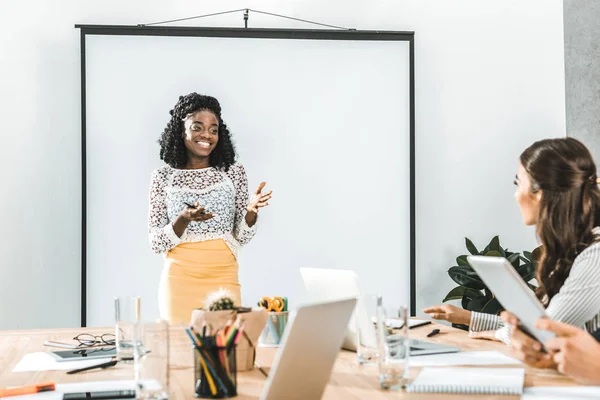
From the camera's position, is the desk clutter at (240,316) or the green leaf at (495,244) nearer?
the desk clutter at (240,316)

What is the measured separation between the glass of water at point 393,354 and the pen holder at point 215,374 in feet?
1.02

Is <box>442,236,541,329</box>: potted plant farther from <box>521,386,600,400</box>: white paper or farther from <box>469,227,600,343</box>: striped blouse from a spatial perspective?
<box>521,386,600,400</box>: white paper

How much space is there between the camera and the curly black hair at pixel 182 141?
3.27 meters

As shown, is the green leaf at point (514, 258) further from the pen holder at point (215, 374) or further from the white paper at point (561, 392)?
the pen holder at point (215, 374)

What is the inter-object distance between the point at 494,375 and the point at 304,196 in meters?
2.30

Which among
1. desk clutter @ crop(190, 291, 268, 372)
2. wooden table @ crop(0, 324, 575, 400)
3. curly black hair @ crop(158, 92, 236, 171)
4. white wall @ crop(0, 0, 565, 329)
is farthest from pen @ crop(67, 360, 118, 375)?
white wall @ crop(0, 0, 565, 329)

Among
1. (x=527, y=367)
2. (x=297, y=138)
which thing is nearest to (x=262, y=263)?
(x=297, y=138)

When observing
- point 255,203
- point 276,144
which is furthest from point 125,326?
point 276,144

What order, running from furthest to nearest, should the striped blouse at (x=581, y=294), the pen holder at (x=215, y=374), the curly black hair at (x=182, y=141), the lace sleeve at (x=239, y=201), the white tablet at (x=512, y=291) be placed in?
the curly black hair at (x=182, y=141) → the lace sleeve at (x=239, y=201) → the striped blouse at (x=581, y=294) → the pen holder at (x=215, y=374) → the white tablet at (x=512, y=291)

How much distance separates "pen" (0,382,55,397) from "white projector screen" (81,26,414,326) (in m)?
2.12

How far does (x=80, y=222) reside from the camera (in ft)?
12.2

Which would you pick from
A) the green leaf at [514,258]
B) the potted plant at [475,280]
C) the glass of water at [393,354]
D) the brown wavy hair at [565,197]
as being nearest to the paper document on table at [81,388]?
the glass of water at [393,354]

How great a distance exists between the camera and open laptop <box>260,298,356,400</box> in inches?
45.4

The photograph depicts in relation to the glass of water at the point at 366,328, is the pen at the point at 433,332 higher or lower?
lower
